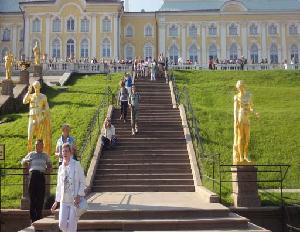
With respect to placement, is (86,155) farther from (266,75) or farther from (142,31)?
(142,31)

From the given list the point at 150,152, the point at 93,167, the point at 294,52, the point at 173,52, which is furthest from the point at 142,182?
the point at 294,52

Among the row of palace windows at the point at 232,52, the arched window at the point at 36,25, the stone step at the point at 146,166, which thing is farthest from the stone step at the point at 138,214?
the arched window at the point at 36,25

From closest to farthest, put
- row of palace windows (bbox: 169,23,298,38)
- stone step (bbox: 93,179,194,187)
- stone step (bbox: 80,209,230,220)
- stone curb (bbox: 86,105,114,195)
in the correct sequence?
stone step (bbox: 80,209,230,220) < stone curb (bbox: 86,105,114,195) < stone step (bbox: 93,179,194,187) < row of palace windows (bbox: 169,23,298,38)

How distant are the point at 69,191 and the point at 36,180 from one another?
10.9ft

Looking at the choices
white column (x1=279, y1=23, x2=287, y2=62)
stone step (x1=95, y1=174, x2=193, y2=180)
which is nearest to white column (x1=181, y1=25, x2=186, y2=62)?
white column (x1=279, y1=23, x2=287, y2=62)

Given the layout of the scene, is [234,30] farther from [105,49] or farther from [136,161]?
[136,161]

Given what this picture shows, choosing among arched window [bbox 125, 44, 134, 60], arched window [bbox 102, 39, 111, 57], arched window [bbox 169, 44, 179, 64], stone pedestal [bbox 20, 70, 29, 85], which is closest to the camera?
stone pedestal [bbox 20, 70, 29, 85]

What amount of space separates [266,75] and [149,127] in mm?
18906

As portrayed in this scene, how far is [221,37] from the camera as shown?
210ft

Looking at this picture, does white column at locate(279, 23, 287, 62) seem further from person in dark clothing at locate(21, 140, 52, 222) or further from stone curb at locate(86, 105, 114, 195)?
person in dark clothing at locate(21, 140, 52, 222)

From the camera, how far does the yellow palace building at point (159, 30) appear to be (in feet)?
204

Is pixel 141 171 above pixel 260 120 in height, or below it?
below

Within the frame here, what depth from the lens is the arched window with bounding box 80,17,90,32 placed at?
62.4 metres

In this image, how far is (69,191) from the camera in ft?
30.0
